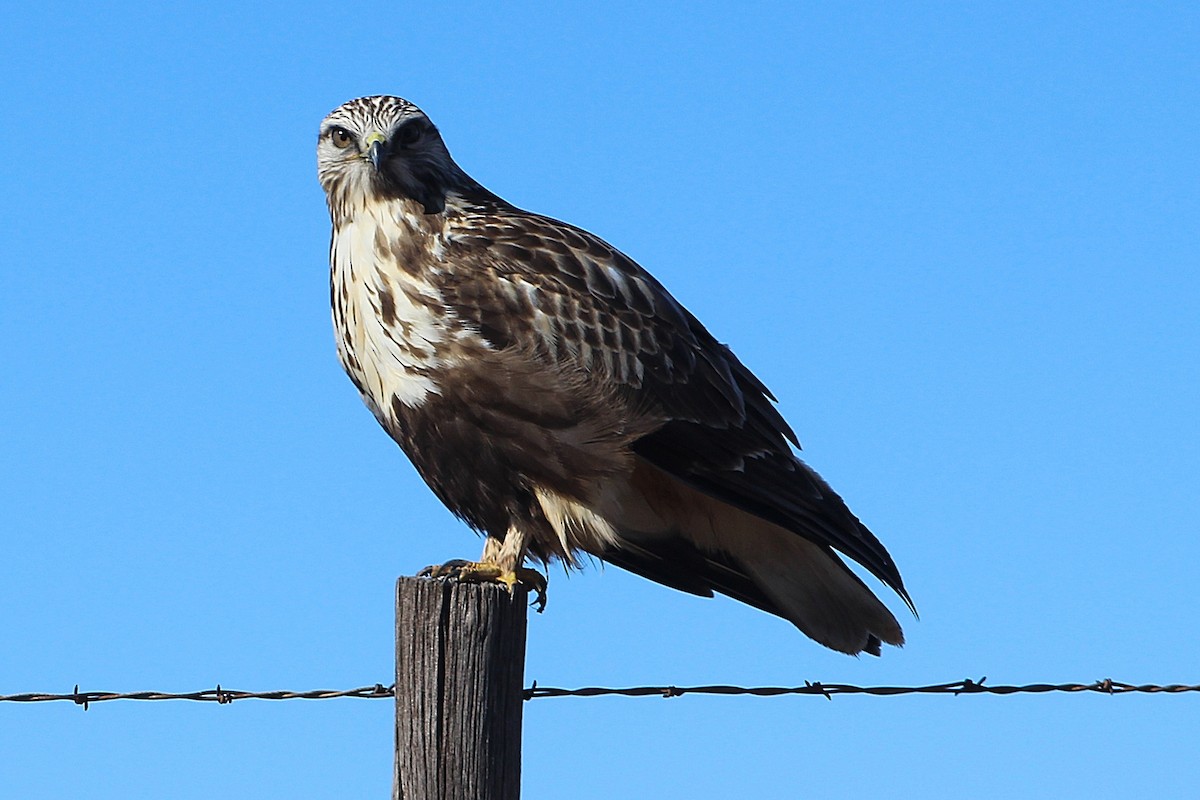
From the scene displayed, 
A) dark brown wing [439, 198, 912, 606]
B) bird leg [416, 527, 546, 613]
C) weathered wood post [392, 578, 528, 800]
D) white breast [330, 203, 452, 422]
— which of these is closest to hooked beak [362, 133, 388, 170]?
white breast [330, 203, 452, 422]

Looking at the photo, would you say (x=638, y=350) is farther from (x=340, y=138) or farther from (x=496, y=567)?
(x=340, y=138)

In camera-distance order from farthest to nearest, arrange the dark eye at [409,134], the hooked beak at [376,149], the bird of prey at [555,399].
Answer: the dark eye at [409,134]
the hooked beak at [376,149]
the bird of prey at [555,399]

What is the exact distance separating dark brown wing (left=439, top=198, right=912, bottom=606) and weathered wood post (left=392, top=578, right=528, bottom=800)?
1.33 meters

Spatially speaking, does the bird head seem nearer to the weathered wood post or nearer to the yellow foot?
the yellow foot

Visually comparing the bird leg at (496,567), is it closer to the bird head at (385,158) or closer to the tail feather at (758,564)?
the tail feather at (758,564)

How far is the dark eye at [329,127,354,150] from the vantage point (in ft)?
17.0

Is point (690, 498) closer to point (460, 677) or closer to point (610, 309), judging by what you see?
point (610, 309)

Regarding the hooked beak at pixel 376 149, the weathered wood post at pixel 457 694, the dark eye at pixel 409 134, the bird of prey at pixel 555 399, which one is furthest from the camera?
the dark eye at pixel 409 134

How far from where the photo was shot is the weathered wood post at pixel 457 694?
348cm

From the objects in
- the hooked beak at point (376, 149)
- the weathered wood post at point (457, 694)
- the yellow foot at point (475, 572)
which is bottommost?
the weathered wood post at point (457, 694)

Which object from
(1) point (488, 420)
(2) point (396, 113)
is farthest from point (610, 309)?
(2) point (396, 113)

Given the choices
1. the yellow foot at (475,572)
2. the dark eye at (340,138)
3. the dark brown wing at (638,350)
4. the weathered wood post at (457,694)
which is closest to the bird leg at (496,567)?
the yellow foot at (475,572)

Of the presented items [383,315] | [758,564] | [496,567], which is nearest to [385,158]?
[383,315]

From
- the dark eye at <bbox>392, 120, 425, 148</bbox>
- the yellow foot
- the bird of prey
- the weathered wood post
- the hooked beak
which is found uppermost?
the dark eye at <bbox>392, 120, 425, 148</bbox>
